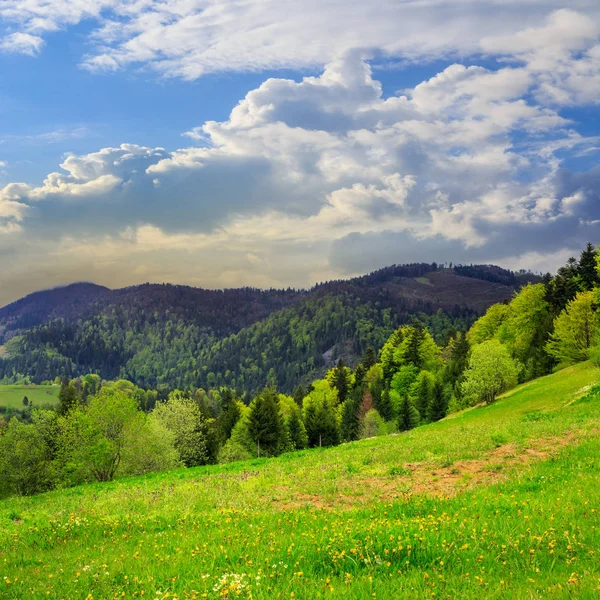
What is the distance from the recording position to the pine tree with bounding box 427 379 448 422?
3529 inches

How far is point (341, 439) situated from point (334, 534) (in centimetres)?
9765

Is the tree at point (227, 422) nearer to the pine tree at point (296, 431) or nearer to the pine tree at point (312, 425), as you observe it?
the pine tree at point (296, 431)

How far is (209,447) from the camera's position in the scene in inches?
3506

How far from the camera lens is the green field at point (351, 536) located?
750 cm

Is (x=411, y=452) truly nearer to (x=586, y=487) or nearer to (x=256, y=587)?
(x=586, y=487)

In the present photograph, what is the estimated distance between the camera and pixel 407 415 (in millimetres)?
93000

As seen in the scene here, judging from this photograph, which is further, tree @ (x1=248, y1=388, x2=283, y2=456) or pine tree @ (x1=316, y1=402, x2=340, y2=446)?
pine tree @ (x1=316, y1=402, x2=340, y2=446)

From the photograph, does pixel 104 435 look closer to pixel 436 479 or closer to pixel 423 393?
pixel 436 479

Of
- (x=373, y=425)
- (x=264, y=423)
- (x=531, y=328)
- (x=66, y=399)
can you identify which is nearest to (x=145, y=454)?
(x=264, y=423)

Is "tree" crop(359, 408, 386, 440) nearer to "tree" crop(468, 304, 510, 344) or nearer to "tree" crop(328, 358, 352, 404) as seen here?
"tree" crop(468, 304, 510, 344)

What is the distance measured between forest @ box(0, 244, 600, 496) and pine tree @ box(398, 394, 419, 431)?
226mm

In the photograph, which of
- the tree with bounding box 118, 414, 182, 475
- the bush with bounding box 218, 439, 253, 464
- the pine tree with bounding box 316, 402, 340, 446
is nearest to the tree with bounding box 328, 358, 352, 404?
the pine tree with bounding box 316, 402, 340, 446

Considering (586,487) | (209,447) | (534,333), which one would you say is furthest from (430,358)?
(586,487)

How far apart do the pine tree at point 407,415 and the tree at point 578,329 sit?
3339 cm
